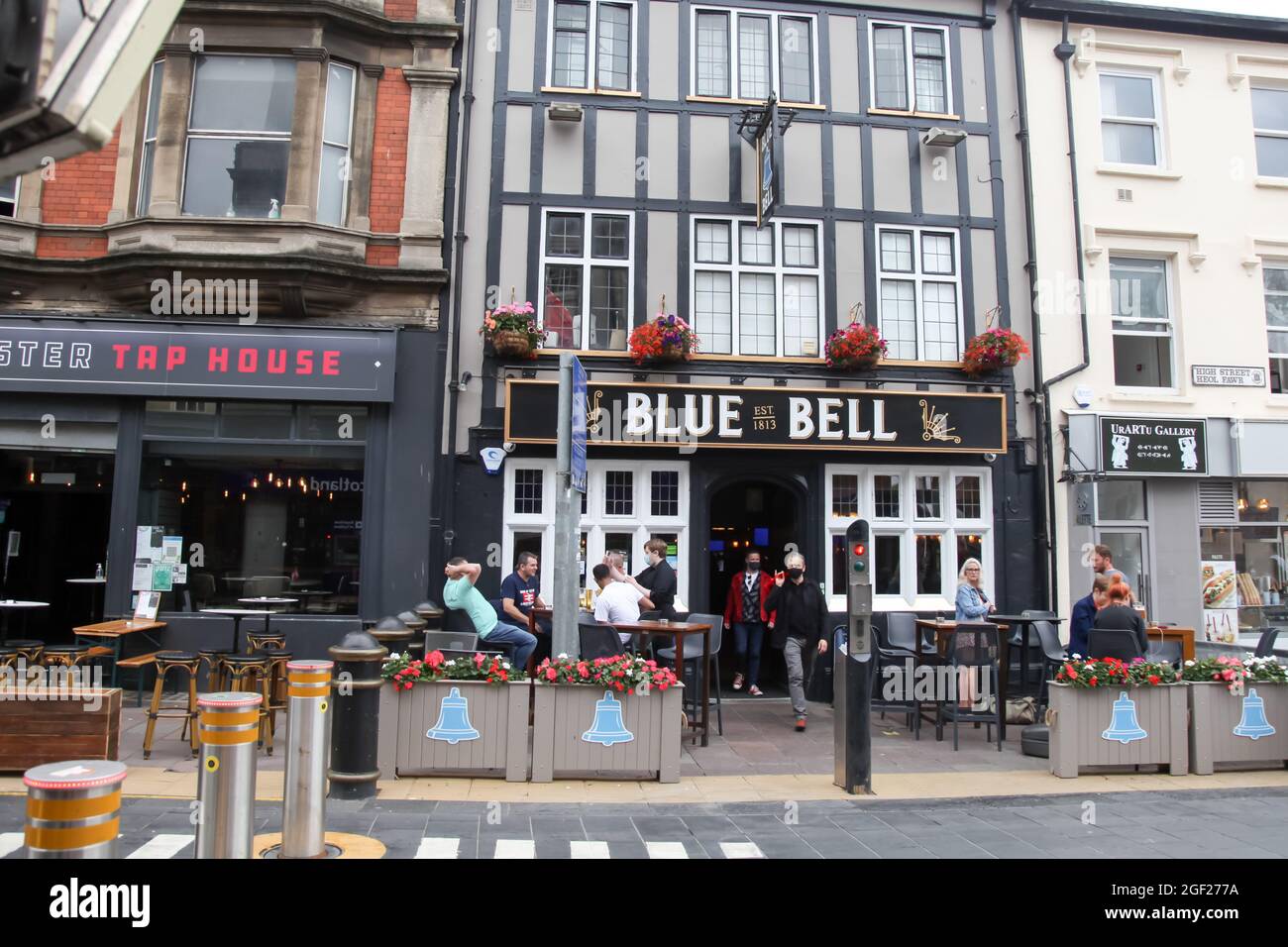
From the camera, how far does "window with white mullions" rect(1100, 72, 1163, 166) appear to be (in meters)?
13.3

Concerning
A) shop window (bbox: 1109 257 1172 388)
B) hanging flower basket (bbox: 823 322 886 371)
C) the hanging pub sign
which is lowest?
the hanging pub sign

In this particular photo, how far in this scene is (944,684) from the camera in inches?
376

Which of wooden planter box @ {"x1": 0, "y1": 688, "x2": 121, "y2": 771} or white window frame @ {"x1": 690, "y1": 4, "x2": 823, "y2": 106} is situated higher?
white window frame @ {"x1": 690, "y1": 4, "x2": 823, "y2": 106}

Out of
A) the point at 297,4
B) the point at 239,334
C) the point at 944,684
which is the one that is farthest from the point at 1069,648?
the point at 297,4

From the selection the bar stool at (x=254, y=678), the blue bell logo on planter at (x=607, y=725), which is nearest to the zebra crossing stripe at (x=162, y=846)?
the bar stool at (x=254, y=678)

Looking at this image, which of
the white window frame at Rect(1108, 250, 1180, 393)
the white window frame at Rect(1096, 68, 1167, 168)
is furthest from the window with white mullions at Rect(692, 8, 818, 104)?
the white window frame at Rect(1108, 250, 1180, 393)

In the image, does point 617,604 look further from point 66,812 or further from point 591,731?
point 66,812

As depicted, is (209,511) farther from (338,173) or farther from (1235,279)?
(1235,279)

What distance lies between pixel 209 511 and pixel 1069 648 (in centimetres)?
1054

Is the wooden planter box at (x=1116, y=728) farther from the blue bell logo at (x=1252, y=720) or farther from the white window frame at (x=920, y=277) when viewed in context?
the white window frame at (x=920, y=277)

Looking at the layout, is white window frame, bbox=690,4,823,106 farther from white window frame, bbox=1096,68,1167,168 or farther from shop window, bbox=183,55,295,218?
shop window, bbox=183,55,295,218

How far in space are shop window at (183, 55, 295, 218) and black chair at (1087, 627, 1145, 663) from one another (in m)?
10.9

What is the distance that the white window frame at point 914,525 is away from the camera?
12.1 m

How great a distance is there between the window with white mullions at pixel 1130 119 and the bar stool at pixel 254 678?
13537 millimetres
